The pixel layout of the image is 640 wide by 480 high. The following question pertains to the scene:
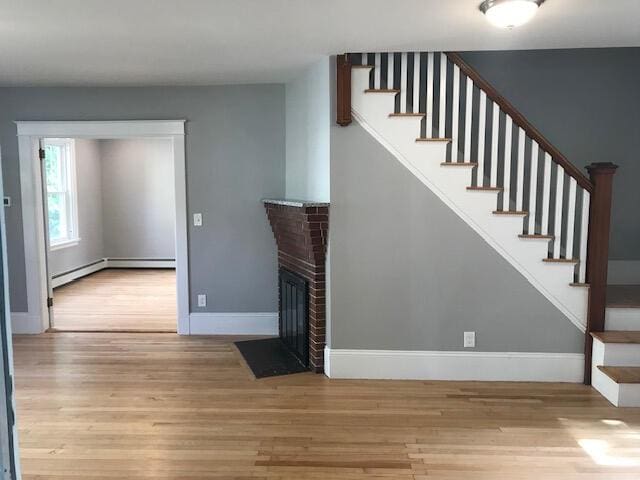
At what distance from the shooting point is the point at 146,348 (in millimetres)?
4520

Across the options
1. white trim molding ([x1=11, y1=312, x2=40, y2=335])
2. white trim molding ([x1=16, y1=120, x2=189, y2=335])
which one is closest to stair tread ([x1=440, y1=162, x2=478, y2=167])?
white trim molding ([x1=16, y1=120, x2=189, y2=335])

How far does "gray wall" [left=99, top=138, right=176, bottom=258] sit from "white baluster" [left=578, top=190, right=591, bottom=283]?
6595 millimetres

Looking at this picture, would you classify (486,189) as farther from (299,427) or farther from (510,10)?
(299,427)

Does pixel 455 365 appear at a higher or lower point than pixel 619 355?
lower

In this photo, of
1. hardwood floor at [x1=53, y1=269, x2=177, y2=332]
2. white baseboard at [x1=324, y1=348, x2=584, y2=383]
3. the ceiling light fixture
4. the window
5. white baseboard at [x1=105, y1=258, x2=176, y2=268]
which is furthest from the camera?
white baseboard at [x1=105, y1=258, x2=176, y2=268]

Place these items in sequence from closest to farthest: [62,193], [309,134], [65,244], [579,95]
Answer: [309,134] → [579,95] → [65,244] → [62,193]

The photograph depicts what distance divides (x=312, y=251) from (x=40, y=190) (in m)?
2.91

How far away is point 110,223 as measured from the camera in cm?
866

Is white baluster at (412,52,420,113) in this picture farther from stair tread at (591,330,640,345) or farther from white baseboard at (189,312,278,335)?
white baseboard at (189,312,278,335)

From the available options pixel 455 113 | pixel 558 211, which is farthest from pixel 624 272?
pixel 455 113

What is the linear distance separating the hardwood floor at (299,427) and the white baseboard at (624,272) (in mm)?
1334

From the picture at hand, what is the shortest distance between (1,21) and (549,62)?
389cm

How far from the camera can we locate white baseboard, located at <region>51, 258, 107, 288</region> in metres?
7.09

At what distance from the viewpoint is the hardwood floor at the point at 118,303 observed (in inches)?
208
